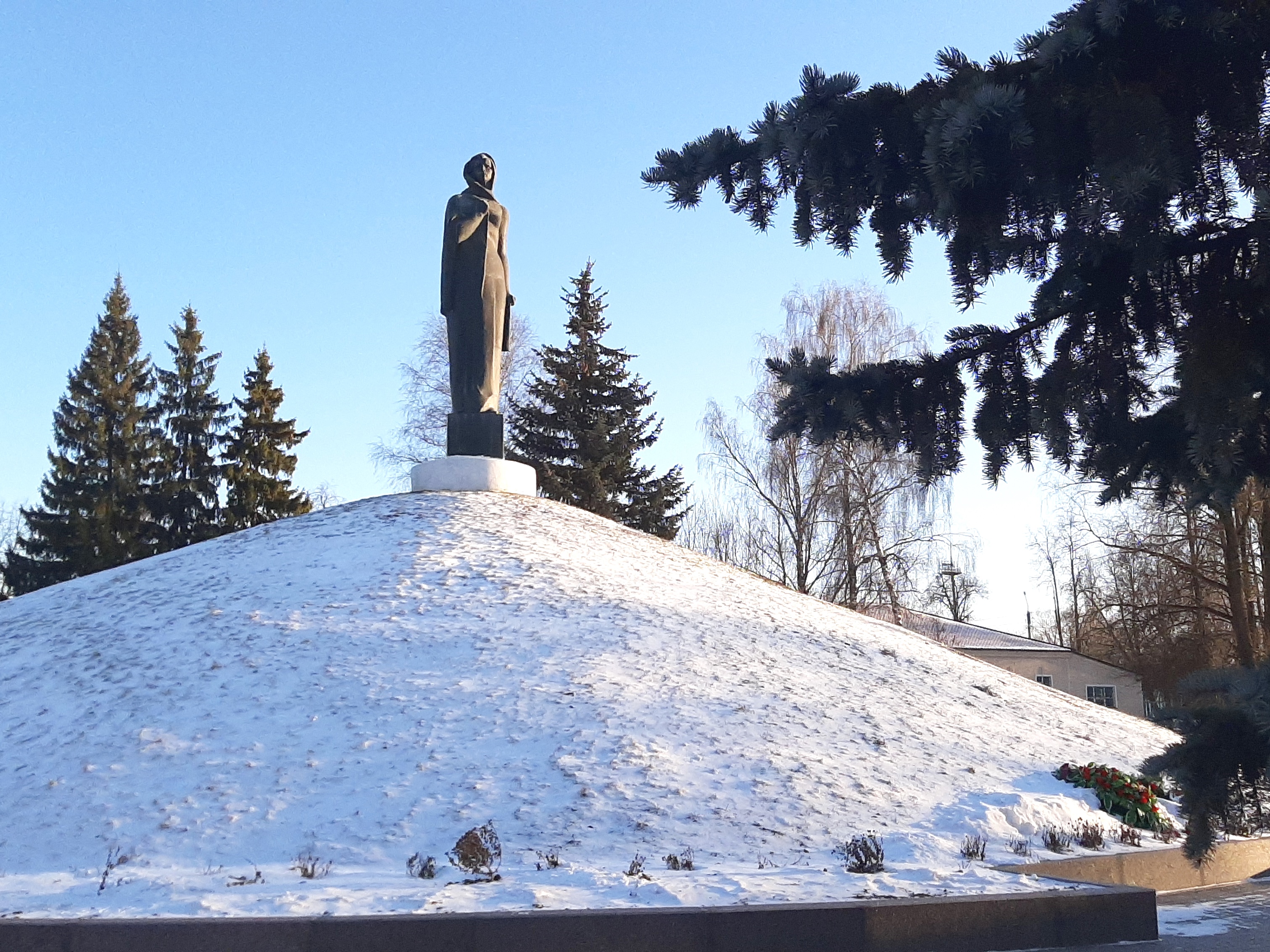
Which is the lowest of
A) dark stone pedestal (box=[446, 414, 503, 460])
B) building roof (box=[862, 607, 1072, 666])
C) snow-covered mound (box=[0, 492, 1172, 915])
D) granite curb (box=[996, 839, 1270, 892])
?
granite curb (box=[996, 839, 1270, 892])

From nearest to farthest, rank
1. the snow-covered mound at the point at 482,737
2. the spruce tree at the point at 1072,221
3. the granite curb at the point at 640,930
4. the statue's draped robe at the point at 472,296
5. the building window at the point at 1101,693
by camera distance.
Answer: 1. the spruce tree at the point at 1072,221
2. the granite curb at the point at 640,930
3. the snow-covered mound at the point at 482,737
4. the statue's draped robe at the point at 472,296
5. the building window at the point at 1101,693

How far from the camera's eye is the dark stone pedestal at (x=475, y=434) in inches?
595

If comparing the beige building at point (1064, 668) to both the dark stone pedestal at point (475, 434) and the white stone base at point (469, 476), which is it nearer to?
the white stone base at point (469, 476)

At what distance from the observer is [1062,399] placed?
4039 mm

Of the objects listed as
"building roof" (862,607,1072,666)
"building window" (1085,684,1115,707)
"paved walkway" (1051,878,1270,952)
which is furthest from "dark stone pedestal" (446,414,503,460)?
"building window" (1085,684,1115,707)

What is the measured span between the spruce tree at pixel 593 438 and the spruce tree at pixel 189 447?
9604 millimetres

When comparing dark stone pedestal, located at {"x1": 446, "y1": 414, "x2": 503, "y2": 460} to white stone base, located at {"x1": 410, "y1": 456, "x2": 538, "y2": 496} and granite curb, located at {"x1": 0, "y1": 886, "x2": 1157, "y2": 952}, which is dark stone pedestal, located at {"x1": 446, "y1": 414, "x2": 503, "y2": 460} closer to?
white stone base, located at {"x1": 410, "y1": 456, "x2": 538, "y2": 496}

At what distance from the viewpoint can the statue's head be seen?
15.4 m

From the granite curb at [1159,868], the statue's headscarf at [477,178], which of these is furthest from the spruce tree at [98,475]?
the granite curb at [1159,868]

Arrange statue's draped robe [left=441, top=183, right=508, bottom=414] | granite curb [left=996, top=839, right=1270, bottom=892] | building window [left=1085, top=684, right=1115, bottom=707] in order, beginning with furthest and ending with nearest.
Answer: building window [left=1085, top=684, right=1115, bottom=707], statue's draped robe [left=441, top=183, right=508, bottom=414], granite curb [left=996, top=839, right=1270, bottom=892]

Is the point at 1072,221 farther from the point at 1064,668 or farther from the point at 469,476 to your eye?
the point at 1064,668

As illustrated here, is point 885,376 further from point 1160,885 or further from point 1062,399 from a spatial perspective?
point 1160,885

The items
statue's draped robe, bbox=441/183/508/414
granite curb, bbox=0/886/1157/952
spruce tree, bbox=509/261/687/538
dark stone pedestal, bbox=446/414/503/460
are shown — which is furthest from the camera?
spruce tree, bbox=509/261/687/538

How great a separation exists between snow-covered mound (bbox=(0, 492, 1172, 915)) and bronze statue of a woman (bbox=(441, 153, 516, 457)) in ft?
8.34
